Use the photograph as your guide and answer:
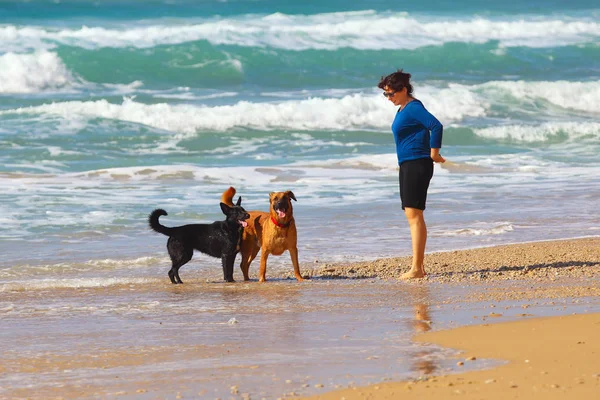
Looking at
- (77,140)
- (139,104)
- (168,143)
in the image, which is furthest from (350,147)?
(139,104)

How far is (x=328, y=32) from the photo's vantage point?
132ft

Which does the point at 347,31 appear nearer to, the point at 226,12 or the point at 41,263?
the point at 226,12

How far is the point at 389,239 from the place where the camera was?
1020cm

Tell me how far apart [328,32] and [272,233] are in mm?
32860

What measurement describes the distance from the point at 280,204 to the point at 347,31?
33.5 meters

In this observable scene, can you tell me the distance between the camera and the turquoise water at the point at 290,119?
11133 mm

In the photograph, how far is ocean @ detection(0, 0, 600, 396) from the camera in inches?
396

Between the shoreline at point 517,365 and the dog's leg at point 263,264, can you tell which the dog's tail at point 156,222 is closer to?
the dog's leg at point 263,264

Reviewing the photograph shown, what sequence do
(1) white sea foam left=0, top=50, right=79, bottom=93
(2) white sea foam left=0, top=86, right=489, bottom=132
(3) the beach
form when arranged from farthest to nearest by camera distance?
(1) white sea foam left=0, top=50, right=79, bottom=93 < (2) white sea foam left=0, top=86, right=489, bottom=132 < (3) the beach

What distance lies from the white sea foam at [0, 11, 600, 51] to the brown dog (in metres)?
27.5

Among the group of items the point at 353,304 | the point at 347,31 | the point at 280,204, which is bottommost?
the point at 353,304

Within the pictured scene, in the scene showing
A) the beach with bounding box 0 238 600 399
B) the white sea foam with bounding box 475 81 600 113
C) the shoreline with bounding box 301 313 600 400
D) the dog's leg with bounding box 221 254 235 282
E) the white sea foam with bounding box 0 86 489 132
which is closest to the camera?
the shoreline with bounding box 301 313 600 400

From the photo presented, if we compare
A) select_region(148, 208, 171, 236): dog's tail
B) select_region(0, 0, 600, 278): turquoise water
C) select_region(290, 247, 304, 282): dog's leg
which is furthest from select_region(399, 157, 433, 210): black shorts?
select_region(148, 208, 171, 236): dog's tail

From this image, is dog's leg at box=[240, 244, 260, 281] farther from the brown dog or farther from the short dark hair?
the short dark hair
